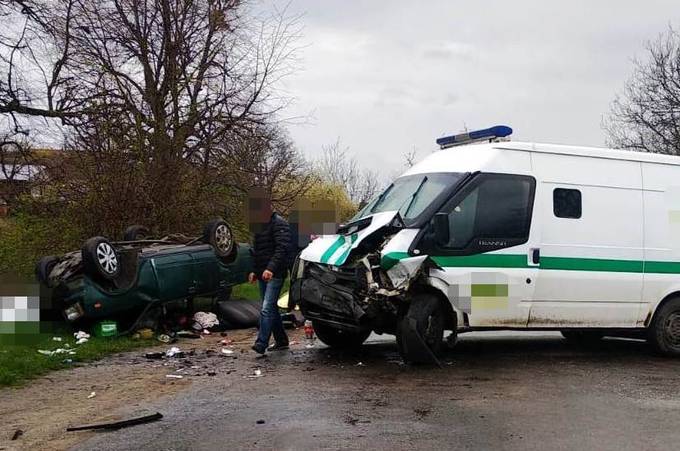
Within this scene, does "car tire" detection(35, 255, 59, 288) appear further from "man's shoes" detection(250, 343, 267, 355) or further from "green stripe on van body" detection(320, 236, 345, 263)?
"green stripe on van body" detection(320, 236, 345, 263)

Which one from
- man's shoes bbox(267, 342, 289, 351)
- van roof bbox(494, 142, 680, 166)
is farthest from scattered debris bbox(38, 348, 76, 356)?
van roof bbox(494, 142, 680, 166)

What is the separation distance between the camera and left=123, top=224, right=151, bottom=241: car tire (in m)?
12.2

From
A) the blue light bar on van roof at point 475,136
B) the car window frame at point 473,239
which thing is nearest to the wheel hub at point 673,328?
the car window frame at point 473,239

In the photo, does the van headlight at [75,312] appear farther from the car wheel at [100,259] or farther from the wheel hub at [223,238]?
the wheel hub at [223,238]

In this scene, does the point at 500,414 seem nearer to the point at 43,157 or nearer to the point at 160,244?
the point at 160,244

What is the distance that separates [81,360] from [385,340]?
4.07 m

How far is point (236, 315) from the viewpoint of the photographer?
11.1 meters

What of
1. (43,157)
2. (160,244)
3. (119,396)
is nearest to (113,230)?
(160,244)

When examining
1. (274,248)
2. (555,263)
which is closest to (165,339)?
(274,248)

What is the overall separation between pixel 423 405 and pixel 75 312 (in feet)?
17.9

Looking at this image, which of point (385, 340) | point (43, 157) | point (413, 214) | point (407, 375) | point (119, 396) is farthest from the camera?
point (43, 157)

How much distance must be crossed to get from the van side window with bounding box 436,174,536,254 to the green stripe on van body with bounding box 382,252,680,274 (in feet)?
0.40

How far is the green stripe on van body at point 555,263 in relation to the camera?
7527 millimetres

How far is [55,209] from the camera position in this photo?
43.5 ft
